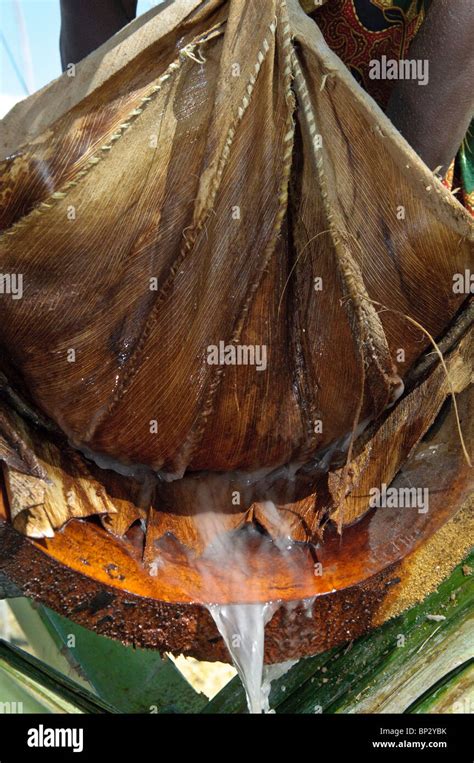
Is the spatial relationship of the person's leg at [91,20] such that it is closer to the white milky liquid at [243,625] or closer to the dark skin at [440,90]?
the dark skin at [440,90]

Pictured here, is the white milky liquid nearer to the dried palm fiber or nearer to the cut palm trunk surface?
the cut palm trunk surface

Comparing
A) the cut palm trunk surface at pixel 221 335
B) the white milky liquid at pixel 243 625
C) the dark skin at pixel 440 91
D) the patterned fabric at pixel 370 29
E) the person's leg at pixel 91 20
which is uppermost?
the person's leg at pixel 91 20

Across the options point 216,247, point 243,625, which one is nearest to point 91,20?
point 216,247

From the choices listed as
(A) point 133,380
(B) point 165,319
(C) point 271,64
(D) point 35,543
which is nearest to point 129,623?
(D) point 35,543

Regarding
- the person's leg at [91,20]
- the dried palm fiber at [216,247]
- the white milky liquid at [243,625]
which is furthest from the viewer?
the person's leg at [91,20]

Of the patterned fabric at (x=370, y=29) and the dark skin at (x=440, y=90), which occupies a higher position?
the patterned fabric at (x=370, y=29)

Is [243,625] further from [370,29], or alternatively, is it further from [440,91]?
[370,29]

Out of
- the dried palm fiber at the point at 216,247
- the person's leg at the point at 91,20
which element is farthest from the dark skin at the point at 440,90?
the person's leg at the point at 91,20
